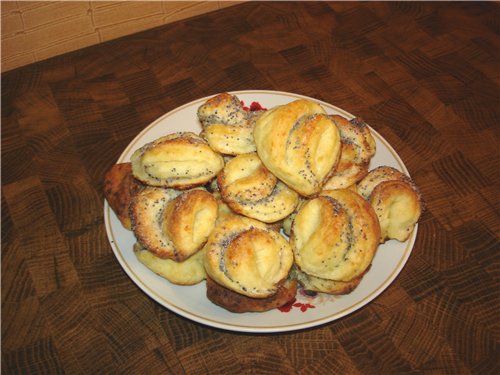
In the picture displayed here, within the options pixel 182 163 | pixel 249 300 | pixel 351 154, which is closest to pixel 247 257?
pixel 249 300

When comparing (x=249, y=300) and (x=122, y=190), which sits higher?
(x=122, y=190)

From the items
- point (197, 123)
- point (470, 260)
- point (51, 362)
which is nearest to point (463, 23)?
point (470, 260)

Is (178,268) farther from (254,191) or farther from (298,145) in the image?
(298,145)

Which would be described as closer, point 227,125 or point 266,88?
point 227,125

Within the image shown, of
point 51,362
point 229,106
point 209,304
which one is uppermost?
point 229,106

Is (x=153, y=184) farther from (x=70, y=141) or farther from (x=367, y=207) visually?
(x=70, y=141)

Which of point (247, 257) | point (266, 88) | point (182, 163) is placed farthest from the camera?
point (266, 88)

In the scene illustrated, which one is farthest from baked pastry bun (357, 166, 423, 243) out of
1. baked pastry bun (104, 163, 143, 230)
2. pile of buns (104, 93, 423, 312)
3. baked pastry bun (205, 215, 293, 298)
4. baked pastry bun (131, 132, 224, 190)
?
baked pastry bun (104, 163, 143, 230)

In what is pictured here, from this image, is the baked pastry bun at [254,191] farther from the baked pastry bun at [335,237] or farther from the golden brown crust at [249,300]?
the golden brown crust at [249,300]
